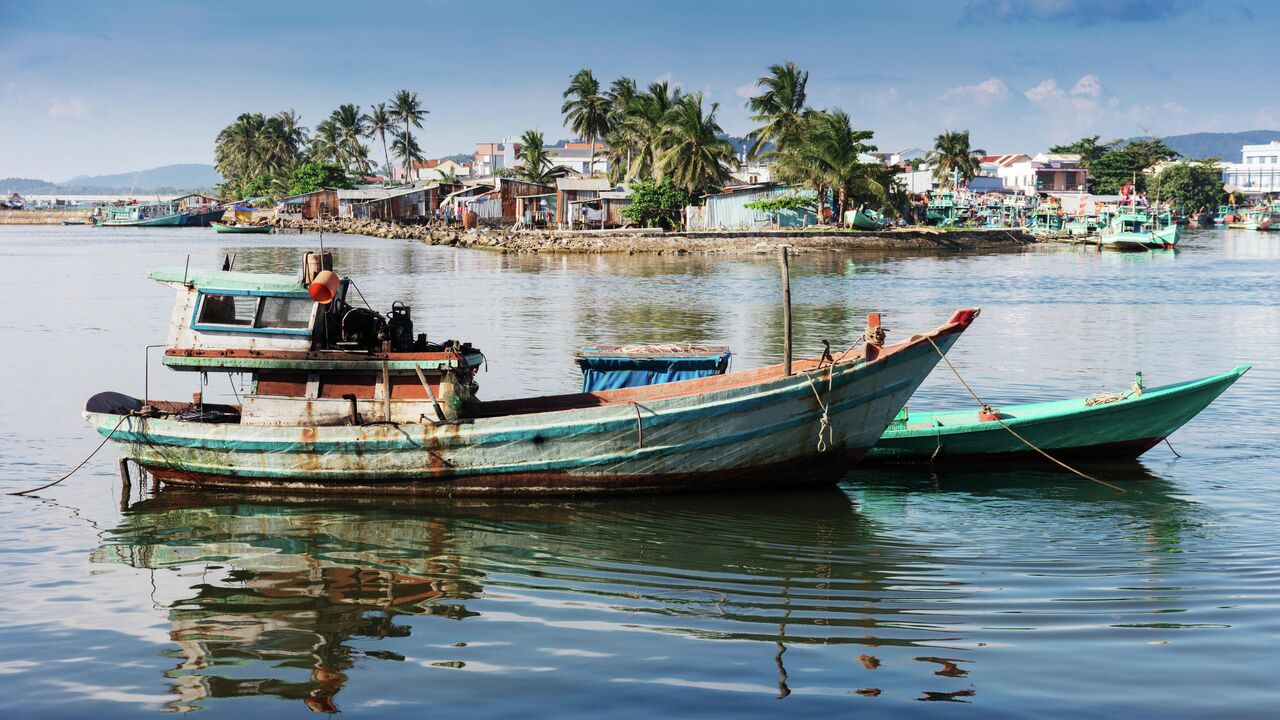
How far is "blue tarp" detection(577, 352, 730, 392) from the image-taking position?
13.7 metres

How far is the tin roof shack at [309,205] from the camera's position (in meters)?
91.9

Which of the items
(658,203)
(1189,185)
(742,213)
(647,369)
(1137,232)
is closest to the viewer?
(647,369)

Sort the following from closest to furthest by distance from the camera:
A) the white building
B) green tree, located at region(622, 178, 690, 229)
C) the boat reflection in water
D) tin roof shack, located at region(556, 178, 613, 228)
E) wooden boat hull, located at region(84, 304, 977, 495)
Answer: the boat reflection in water < wooden boat hull, located at region(84, 304, 977, 495) < green tree, located at region(622, 178, 690, 229) < tin roof shack, located at region(556, 178, 613, 228) < the white building

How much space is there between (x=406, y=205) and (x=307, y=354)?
77810 mm

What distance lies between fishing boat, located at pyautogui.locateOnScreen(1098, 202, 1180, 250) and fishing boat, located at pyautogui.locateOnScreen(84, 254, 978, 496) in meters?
62.0

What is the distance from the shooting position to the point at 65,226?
391 feet

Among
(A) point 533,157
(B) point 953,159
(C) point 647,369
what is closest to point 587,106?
(A) point 533,157

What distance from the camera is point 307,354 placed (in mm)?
12109

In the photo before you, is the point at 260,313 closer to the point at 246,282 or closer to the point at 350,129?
the point at 246,282

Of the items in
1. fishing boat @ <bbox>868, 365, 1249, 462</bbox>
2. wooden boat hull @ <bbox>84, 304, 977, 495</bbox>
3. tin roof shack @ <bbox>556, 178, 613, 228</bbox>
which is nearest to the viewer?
wooden boat hull @ <bbox>84, 304, 977, 495</bbox>

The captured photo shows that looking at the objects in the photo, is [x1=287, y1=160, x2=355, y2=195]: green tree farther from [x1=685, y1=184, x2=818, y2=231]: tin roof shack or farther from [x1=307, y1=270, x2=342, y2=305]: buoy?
[x1=307, y1=270, x2=342, y2=305]: buoy

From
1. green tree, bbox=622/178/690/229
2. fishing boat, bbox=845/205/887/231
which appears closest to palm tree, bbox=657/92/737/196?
green tree, bbox=622/178/690/229

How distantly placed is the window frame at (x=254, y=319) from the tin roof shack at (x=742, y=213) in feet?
171

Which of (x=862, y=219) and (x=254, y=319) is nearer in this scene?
(x=254, y=319)
